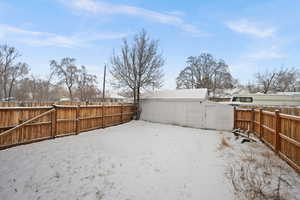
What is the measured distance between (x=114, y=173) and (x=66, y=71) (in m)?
33.1

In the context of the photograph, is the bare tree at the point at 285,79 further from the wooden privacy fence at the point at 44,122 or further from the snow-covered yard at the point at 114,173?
the wooden privacy fence at the point at 44,122

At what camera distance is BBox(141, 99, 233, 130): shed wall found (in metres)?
12.4

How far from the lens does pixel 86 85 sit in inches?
1400

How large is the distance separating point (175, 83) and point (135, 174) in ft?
102

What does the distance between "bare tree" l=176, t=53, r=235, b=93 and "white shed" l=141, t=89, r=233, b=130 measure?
17.5m

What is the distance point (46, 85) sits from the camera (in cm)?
3312

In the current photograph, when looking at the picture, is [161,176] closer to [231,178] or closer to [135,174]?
[135,174]

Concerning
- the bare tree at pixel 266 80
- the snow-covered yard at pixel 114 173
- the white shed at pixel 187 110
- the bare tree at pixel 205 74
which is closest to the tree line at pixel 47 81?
the bare tree at pixel 205 74

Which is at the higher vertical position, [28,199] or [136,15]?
[136,15]

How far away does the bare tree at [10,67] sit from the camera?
2408 cm

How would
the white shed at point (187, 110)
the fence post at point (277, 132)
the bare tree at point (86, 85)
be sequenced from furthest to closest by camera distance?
the bare tree at point (86, 85) < the white shed at point (187, 110) < the fence post at point (277, 132)

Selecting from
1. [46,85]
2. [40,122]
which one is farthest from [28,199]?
[46,85]

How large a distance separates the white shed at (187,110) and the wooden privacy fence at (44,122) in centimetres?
547

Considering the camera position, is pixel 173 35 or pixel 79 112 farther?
pixel 173 35
